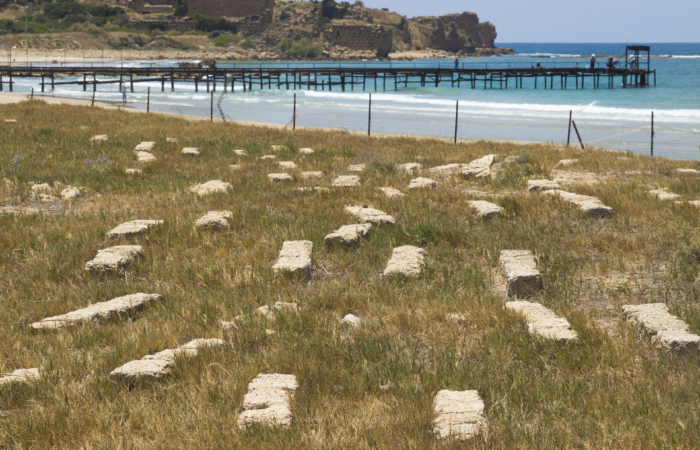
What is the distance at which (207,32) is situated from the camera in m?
140

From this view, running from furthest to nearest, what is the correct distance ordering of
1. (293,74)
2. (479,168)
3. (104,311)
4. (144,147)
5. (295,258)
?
(293,74) < (144,147) < (479,168) < (295,258) < (104,311)

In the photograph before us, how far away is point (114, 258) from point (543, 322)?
181 inches

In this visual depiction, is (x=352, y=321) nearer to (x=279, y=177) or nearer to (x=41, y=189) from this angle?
(x=279, y=177)

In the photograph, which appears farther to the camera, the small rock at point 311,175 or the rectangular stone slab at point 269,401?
the small rock at point 311,175

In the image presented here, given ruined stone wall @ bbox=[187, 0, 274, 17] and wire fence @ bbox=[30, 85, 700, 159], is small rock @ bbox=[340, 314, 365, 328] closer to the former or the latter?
wire fence @ bbox=[30, 85, 700, 159]

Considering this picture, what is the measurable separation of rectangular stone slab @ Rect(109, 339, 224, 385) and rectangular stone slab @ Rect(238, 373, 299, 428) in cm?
66

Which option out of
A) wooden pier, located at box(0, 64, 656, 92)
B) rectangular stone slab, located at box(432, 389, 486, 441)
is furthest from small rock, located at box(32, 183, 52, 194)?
wooden pier, located at box(0, 64, 656, 92)

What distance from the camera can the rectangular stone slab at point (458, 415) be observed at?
3.47 metres

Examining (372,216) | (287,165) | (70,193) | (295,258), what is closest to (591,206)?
(372,216)

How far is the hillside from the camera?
11431 centimetres

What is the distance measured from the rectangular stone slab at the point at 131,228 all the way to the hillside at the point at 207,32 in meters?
105

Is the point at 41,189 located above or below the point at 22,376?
above

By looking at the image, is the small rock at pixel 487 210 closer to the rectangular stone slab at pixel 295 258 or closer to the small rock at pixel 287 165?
the rectangular stone slab at pixel 295 258

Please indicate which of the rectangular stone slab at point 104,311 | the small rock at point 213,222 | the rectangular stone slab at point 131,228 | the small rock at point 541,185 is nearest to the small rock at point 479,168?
the small rock at point 541,185
